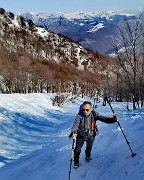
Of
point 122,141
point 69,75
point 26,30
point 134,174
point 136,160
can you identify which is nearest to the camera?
point 134,174

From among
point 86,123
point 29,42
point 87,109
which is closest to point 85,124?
point 86,123

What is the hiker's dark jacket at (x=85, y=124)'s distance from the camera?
1028 centimetres

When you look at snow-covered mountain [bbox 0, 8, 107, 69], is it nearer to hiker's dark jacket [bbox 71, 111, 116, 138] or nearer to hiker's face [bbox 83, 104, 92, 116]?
hiker's dark jacket [bbox 71, 111, 116, 138]

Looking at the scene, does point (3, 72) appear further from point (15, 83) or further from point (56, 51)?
point (56, 51)

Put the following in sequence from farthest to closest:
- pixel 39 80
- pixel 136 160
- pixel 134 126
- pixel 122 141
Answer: pixel 39 80
pixel 134 126
pixel 122 141
pixel 136 160

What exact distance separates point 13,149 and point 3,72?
6781cm

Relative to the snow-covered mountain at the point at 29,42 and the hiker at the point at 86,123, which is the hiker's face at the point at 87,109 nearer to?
the hiker at the point at 86,123

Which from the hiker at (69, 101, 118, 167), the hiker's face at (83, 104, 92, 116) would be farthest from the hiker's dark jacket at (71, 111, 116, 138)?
the hiker's face at (83, 104, 92, 116)

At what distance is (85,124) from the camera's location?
34.2 feet

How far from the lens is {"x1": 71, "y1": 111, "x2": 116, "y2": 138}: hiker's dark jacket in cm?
1028

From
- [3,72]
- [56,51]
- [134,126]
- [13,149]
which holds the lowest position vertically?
[13,149]

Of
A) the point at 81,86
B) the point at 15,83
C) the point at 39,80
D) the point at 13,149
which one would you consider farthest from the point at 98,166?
the point at 81,86

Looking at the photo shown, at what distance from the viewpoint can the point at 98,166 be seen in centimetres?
1097

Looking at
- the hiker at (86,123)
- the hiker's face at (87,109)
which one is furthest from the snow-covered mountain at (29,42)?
the hiker's face at (87,109)
